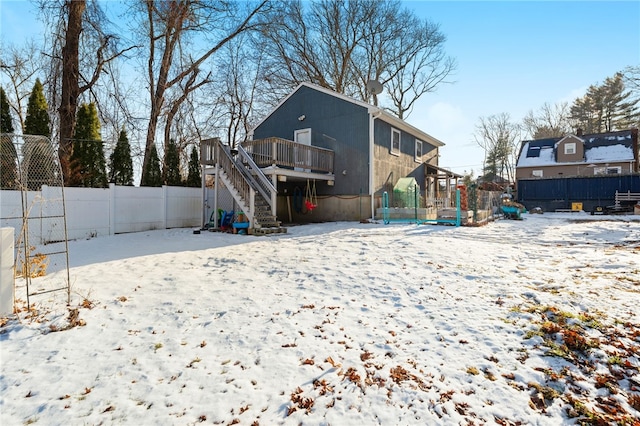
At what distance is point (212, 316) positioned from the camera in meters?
3.90

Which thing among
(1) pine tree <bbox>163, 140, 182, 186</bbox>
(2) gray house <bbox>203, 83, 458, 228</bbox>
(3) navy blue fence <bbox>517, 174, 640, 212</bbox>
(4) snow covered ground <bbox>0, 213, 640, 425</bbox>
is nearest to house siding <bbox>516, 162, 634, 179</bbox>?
(3) navy blue fence <bbox>517, 174, 640, 212</bbox>

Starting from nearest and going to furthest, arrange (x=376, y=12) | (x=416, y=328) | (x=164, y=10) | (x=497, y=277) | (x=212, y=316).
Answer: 1. (x=416, y=328)
2. (x=212, y=316)
3. (x=497, y=277)
4. (x=164, y=10)
5. (x=376, y=12)

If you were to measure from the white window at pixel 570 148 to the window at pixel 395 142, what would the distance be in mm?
21702

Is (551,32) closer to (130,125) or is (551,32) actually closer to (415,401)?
(415,401)

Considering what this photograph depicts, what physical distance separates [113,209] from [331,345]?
10281mm

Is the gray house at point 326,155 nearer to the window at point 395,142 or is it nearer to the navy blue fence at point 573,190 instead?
the window at point 395,142

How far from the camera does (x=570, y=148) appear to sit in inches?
1119

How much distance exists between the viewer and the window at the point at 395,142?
617 inches

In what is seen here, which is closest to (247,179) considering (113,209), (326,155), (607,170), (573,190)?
(113,209)

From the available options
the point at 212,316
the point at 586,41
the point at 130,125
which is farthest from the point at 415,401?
the point at 130,125

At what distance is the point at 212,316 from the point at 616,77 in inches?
1918

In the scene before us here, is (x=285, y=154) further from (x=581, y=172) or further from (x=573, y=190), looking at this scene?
(x=581, y=172)

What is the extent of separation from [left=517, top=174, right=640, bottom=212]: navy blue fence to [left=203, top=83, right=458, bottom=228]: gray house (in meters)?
12.9

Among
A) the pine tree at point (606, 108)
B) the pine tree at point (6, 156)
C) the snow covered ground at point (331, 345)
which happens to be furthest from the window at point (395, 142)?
the pine tree at point (606, 108)
